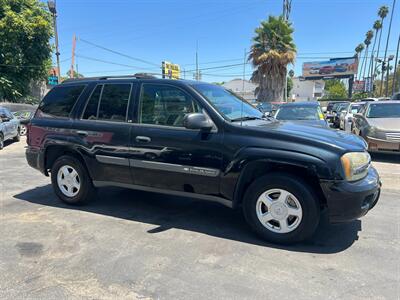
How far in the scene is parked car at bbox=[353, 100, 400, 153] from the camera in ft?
28.6

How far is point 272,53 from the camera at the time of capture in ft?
89.4

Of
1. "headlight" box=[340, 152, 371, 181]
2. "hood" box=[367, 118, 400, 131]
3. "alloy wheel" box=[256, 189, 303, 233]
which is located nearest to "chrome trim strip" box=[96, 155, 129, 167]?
"alloy wheel" box=[256, 189, 303, 233]

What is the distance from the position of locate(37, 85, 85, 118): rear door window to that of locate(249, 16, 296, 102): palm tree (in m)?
24.2

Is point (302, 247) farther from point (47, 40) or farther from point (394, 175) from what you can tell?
point (47, 40)

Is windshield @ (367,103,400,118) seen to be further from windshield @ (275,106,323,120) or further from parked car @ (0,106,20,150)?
parked car @ (0,106,20,150)

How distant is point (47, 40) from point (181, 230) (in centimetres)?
2376

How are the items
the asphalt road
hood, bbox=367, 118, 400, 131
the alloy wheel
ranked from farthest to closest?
hood, bbox=367, 118, 400, 131 < the alloy wheel < the asphalt road

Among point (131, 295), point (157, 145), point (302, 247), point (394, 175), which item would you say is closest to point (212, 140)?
point (157, 145)

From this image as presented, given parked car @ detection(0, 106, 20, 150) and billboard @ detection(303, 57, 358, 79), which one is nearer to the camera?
parked car @ detection(0, 106, 20, 150)

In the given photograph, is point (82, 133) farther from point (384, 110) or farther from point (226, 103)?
point (384, 110)

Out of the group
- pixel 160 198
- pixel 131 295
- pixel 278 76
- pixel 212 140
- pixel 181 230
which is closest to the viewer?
pixel 131 295

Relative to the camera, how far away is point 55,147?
5.22 m

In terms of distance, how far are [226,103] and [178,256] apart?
2000 mm

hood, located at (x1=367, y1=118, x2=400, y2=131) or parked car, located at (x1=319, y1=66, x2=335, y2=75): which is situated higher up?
parked car, located at (x1=319, y1=66, x2=335, y2=75)
